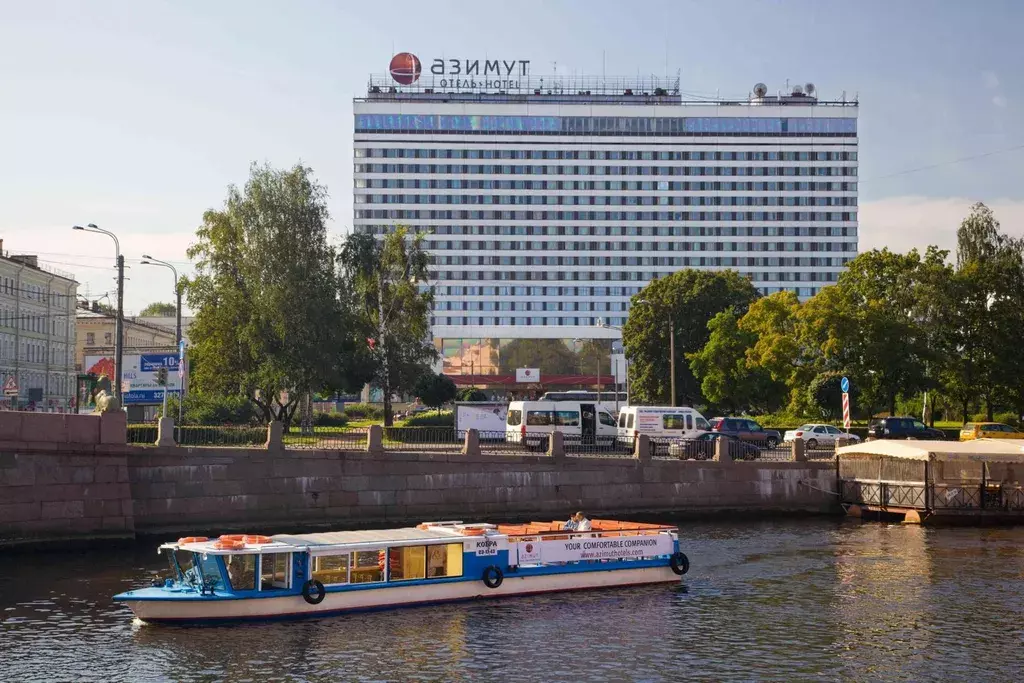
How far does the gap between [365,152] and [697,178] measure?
45.9 metres

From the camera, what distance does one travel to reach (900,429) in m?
67.6

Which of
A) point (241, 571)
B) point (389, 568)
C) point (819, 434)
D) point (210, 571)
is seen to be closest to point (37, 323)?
point (819, 434)

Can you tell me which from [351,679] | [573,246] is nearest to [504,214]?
[573,246]

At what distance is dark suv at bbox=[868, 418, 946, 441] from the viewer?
67.1 meters

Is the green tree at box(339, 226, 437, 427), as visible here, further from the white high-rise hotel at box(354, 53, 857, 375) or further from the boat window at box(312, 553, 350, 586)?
the white high-rise hotel at box(354, 53, 857, 375)

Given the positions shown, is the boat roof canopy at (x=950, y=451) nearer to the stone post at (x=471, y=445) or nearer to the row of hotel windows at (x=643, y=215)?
the stone post at (x=471, y=445)

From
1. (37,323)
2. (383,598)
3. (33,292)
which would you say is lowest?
(383,598)

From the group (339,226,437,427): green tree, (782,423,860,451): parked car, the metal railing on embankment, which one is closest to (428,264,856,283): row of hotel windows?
(339,226,437,427): green tree

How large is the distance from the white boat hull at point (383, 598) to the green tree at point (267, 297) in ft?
112

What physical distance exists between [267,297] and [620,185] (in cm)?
10575

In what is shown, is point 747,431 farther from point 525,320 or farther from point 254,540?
point 525,320

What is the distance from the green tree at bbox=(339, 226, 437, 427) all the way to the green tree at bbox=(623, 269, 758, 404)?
3237 cm

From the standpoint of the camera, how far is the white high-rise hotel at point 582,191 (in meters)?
162

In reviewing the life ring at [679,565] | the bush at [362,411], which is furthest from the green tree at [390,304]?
the life ring at [679,565]
